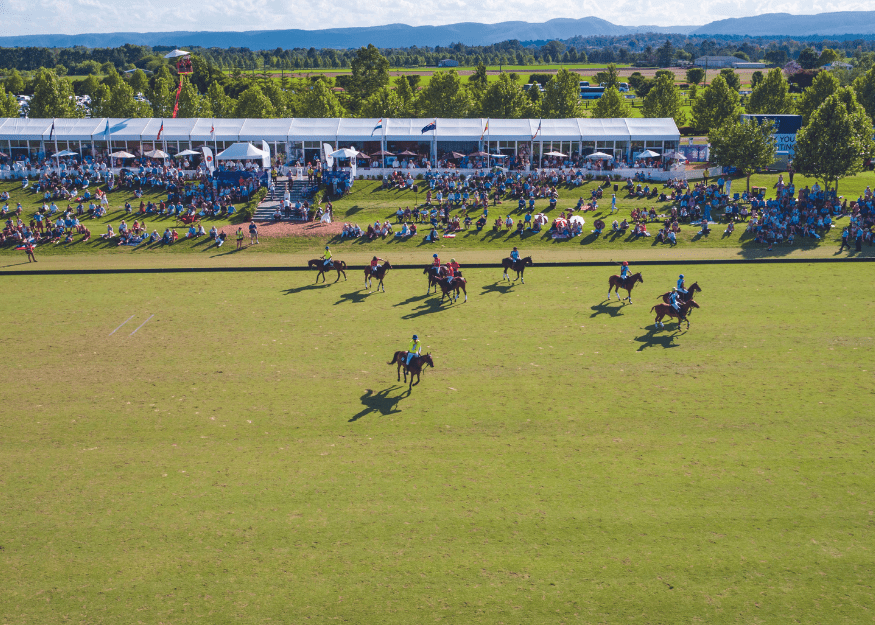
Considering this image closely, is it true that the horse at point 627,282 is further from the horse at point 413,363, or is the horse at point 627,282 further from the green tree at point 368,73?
the green tree at point 368,73

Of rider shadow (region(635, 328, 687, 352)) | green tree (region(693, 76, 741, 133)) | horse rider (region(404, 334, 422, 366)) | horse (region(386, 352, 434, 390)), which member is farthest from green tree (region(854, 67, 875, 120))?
horse rider (region(404, 334, 422, 366))

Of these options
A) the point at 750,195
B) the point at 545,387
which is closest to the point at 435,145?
the point at 750,195

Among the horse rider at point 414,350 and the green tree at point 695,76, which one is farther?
the green tree at point 695,76

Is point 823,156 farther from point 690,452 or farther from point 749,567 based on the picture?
point 749,567

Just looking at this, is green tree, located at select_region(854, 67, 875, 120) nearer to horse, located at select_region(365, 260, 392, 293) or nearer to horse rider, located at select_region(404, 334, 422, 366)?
horse, located at select_region(365, 260, 392, 293)

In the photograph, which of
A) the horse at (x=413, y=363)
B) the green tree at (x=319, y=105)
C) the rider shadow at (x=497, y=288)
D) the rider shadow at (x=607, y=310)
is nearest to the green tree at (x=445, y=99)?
the green tree at (x=319, y=105)

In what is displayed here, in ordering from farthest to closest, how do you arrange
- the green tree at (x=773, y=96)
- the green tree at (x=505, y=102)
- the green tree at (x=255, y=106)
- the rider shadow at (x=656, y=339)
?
1. the green tree at (x=773, y=96)
2. the green tree at (x=255, y=106)
3. the green tree at (x=505, y=102)
4. the rider shadow at (x=656, y=339)
